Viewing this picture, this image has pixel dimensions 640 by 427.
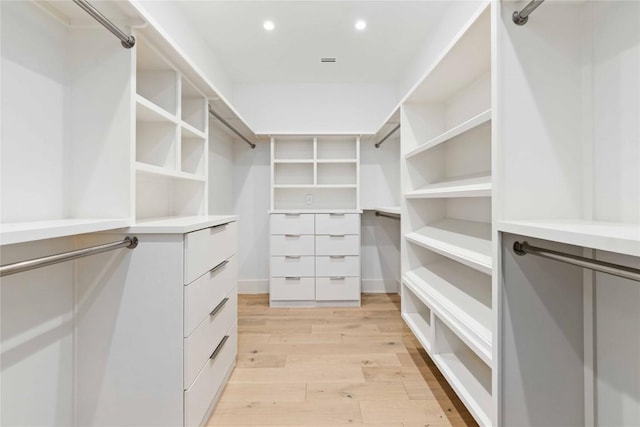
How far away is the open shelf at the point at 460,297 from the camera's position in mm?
1252

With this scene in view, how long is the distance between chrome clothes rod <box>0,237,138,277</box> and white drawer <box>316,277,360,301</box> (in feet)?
6.94

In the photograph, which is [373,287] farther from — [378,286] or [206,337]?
[206,337]

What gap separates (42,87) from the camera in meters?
1.10

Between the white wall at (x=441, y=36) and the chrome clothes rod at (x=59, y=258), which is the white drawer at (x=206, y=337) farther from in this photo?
the white wall at (x=441, y=36)

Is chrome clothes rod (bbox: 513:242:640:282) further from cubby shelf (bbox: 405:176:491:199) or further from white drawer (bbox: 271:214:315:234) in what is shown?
white drawer (bbox: 271:214:315:234)

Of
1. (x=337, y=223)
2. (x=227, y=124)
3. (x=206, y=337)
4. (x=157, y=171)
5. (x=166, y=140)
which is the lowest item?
(x=206, y=337)

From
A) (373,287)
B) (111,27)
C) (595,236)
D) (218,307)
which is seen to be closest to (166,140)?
(111,27)

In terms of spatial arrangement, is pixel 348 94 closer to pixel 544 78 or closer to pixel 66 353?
pixel 544 78

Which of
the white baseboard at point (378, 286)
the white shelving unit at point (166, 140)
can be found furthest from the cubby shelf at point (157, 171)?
the white baseboard at point (378, 286)

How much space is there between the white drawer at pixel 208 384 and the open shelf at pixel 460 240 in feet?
4.31

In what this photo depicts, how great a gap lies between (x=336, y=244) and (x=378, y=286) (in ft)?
3.09

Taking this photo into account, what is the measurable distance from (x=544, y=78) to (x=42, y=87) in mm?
1824

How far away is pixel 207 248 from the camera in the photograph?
4.88 feet

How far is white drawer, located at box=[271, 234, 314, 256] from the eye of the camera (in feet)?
10.0
